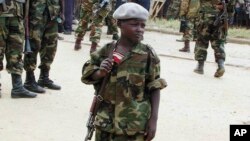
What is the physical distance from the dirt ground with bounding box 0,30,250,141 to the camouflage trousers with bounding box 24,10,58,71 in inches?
14.5

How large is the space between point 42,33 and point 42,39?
0.11 meters

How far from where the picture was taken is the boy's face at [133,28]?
11.0 ft

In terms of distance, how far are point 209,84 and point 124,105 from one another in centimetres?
463

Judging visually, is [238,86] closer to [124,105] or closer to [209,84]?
[209,84]

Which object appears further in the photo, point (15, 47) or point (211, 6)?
point (211, 6)

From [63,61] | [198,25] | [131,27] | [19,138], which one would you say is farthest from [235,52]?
[131,27]

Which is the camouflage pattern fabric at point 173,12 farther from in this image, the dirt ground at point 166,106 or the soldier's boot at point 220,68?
the soldier's boot at point 220,68

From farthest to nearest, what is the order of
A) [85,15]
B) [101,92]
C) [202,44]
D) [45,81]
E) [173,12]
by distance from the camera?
1. [173,12]
2. [85,15]
3. [202,44]
4. [45,81]
5. [101,92]

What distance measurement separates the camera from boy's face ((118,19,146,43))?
3340 mm

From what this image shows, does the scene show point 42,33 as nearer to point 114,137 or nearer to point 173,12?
point 114,137

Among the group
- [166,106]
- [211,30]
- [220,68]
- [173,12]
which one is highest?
[211,30]

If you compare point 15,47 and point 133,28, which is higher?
point 133,28

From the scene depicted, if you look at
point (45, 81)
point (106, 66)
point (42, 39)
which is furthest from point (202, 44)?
point (106, 66)

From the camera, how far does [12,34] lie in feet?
18.6
